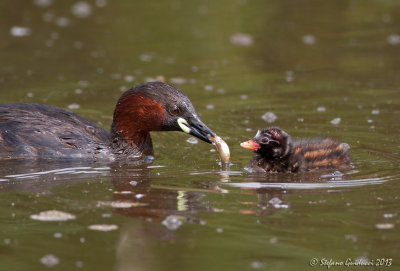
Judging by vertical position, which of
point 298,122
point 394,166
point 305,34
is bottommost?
point 394,166

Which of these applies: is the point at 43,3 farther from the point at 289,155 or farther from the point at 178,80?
the point at 289,155

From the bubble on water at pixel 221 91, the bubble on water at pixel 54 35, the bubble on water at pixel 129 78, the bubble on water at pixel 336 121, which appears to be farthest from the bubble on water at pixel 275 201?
the bubble on water at pixel 54 35

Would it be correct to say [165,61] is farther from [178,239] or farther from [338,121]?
[178,239]

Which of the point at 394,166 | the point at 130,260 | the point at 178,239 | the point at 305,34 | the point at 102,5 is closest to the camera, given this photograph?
the point at 130,260

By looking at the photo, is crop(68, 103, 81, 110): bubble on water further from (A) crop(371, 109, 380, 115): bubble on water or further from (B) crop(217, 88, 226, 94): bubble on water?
(A) crop(371, 109, 380, 115): bubble on water

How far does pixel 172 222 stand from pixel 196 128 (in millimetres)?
2675

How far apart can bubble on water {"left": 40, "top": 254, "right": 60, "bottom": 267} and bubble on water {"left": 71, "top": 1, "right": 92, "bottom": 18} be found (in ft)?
43.1

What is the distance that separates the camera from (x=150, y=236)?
6141 mm

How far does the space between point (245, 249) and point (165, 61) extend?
29.6 feet

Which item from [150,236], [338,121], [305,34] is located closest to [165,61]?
[305,34]

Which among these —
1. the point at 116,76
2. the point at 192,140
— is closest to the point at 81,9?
the point at 116,76

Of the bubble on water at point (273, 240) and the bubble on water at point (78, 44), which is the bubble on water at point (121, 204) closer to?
the bubble on water at point (273, 240)

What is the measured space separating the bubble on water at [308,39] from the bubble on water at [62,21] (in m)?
5.28

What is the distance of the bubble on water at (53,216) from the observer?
257 inches
